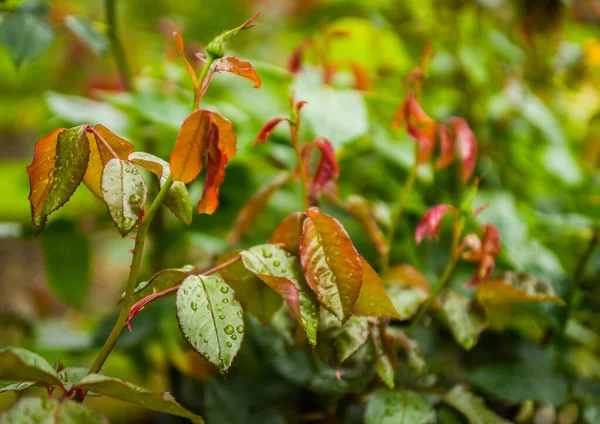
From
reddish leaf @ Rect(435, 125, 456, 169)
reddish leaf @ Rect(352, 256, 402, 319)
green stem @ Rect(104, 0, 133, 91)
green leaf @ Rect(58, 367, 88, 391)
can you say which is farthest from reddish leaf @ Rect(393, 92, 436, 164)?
green stem @ Rect(104, 0, 133, 91)

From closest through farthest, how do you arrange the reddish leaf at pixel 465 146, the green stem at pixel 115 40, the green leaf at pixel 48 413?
the green leaf at pixel 48 413
the reddish leaf at pixel 465 146
the green stem at pixel 115 40

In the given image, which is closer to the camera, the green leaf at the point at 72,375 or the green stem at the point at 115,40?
the green leaf at the point at 72,375

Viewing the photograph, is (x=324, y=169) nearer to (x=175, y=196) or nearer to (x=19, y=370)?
(x=175, y=196)

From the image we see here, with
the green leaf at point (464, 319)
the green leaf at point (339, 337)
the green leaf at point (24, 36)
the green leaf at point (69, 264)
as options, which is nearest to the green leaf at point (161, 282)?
the green leaf at point (339, 337)

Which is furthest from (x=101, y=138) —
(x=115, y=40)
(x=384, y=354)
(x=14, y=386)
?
(x=115, y=40)

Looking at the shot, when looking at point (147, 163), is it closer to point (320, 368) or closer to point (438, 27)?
point (320, 368)

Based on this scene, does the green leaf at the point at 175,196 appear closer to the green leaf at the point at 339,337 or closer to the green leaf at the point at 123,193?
the green leaf at the point at 123,193
